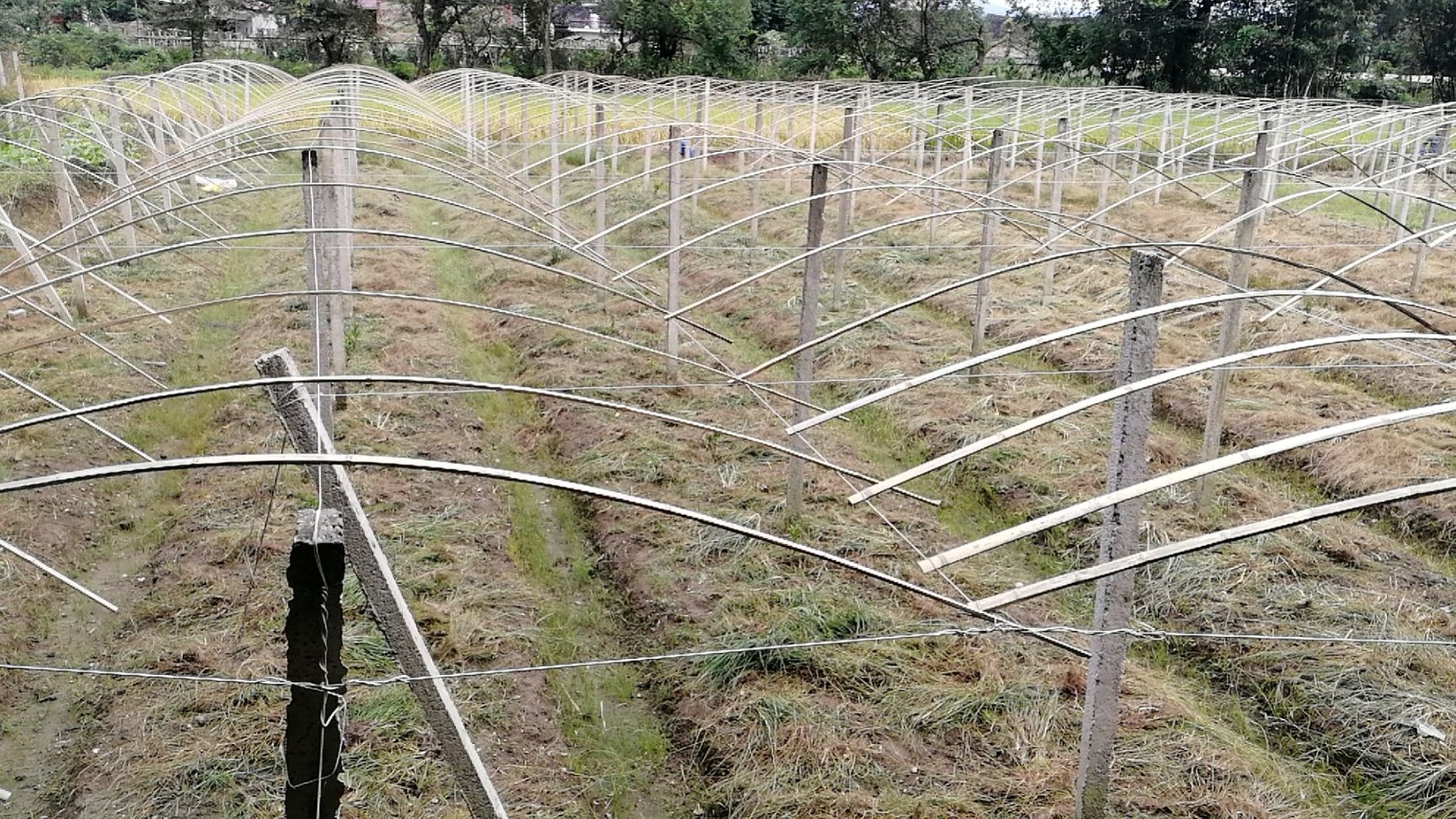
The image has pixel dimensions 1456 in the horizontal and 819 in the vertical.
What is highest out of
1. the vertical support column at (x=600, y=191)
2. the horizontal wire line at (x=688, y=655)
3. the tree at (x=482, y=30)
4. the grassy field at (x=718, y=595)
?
the tree at (x=482, y=30)

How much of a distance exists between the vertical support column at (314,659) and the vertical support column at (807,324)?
3775mm

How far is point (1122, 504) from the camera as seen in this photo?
3.53 meters

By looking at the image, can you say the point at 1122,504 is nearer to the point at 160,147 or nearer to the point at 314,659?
the point at 314,659

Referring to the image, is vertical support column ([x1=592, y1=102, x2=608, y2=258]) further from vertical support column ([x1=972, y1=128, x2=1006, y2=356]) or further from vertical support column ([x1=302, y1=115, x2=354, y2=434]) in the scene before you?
vertical support column ([x1=972, y1=128, x2=1006, y2=356])

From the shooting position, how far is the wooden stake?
2.57 metres

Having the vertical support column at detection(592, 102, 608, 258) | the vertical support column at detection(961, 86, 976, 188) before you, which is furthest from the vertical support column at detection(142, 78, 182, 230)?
the vertical support column at detection(961, 86, 976, 188)

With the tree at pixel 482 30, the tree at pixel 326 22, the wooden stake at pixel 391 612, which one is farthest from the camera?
the tree at pixel 482 30

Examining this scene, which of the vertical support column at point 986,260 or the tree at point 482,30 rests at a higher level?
the tree at point 482,30

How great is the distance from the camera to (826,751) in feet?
14.5

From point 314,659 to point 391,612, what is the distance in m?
0.31

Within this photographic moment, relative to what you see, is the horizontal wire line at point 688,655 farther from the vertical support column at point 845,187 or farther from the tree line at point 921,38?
the tree line at point 921,38

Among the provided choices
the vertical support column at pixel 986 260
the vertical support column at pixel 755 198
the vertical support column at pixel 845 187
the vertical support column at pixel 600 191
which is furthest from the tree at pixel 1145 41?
the vertical support column at pixel 986 260

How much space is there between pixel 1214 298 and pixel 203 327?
9.98 meters

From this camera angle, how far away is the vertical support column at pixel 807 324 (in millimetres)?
6141
